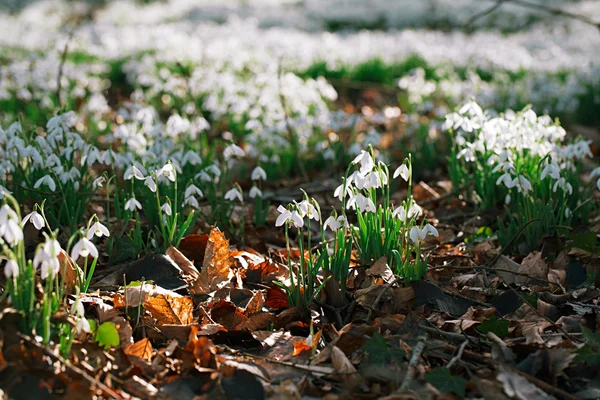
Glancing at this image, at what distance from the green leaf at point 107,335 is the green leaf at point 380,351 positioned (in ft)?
2.19

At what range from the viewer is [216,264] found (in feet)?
7.68

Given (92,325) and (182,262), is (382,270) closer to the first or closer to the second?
(182,262)

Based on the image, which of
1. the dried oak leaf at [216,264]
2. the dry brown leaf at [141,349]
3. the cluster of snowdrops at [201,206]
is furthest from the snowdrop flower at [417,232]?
the dry brown leaf at [141,349]

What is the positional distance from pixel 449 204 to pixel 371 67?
4.57 m

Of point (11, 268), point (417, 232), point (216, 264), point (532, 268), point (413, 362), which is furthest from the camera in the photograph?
point (532, 268)

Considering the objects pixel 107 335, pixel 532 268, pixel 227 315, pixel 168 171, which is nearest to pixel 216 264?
pixel 227 315

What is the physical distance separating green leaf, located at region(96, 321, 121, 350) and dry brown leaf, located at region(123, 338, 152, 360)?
0.24 ft

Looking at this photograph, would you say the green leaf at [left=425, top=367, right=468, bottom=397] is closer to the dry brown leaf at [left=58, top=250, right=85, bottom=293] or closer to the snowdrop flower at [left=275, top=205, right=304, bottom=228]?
the snowdrop flower at [left=275, top=205, right=304, bottom=228]

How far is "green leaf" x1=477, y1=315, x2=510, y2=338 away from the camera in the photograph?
1.92 m

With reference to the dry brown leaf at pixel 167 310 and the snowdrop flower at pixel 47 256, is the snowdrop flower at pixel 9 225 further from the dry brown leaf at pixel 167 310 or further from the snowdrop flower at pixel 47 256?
the dry brown leaf at pixel 167 310

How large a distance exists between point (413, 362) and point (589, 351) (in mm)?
465

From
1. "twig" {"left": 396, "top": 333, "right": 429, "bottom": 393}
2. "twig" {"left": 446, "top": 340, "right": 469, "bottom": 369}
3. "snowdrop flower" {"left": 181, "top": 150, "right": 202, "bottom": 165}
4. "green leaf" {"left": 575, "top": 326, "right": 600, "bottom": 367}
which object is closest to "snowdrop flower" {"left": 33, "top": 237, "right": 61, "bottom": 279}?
"twig" {"left": 396, "top": 333, "right": 429, "bottom": 393}

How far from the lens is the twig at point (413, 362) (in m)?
1.67

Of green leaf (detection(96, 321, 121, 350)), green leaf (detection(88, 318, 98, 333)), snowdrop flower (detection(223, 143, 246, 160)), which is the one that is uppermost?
snowdrop flower (detection(223, 143, 246, 160))
